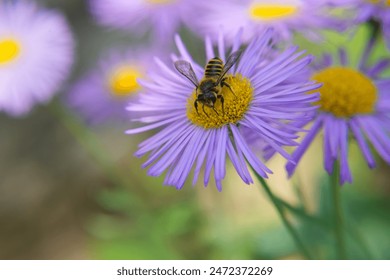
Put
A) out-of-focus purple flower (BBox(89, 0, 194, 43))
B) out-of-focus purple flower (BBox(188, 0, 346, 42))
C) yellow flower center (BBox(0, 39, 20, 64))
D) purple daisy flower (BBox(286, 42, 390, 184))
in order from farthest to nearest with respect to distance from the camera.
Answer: yellow flower center (BBox(0, 39, 20, 64)) < out-of-focus purple flower (BBox(89, 0, 194, 43)) < out-of-focus purple flower (BBox(188, 0, 346, 42)) < purple daisy flower (BBox(286, 42, 390, 184))

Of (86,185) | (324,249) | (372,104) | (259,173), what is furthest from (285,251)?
(86,185)

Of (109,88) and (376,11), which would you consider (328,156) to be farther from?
(109,88)

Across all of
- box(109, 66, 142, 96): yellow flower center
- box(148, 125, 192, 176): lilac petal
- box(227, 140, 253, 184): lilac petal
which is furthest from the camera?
box(109, 66, 142, 96): yellow flower center

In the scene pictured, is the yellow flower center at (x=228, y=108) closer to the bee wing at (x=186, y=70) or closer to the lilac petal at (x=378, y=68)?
the bee wing at (x=186, y=70)

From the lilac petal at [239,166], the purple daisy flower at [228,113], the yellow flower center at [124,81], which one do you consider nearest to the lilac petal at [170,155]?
the purple daisy flower at [228,113]

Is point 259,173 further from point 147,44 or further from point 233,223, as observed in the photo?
point 147,44

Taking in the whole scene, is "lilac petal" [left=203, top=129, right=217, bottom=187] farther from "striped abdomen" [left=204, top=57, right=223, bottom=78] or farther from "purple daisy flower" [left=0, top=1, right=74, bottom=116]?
"purple daisy flower" [left=0, top=1, right=74, bottom=116]

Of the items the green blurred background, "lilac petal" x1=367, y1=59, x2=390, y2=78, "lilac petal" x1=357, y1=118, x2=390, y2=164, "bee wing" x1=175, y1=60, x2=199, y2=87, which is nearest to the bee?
"bee wing" x1=175, y1=60, x2=199, y2=87
